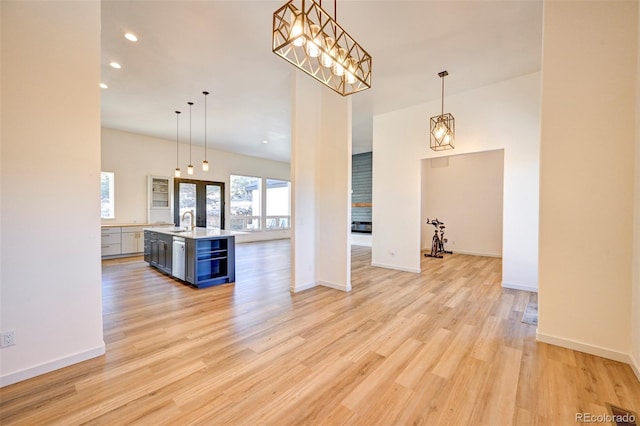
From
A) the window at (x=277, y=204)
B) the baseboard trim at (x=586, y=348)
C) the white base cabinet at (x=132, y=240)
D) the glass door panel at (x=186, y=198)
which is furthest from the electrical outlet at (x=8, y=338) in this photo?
the window at (x=277, y=204)

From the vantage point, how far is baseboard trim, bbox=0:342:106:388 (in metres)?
1.86

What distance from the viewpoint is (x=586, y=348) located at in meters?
2.34

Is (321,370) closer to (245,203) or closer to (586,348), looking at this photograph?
(586,348)

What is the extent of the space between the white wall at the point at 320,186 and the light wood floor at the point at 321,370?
710 millimetres

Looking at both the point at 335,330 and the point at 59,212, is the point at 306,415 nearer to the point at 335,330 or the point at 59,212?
the point at 335,330

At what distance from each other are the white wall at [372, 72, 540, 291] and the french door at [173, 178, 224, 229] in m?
5.63

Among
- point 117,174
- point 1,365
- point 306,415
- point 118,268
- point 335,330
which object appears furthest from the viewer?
point 117,174

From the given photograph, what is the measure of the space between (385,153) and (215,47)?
3.63 m

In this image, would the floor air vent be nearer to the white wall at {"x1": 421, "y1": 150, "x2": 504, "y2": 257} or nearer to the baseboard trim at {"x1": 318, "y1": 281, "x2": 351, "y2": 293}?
the baseboard trim at {"x1": 318, "y1": 281, "x2": 351, "y2": 293}

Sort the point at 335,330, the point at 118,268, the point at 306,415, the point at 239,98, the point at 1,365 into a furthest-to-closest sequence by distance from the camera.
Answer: the point at 118,268
the point at 239,98
the point at 335,330
the point at 1,365
the point at 306,415

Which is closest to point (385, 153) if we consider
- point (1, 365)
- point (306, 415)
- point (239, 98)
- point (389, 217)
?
point (389, 217)

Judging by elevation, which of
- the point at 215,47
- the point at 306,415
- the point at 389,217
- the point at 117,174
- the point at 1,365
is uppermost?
the point at 215,47

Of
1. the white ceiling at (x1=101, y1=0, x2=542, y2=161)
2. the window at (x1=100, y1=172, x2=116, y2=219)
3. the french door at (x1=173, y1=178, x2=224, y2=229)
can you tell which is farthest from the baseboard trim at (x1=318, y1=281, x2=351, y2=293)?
the window at (x1=100, y1=172, x2=116, y2=219)

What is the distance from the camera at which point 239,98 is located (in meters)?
4.78
